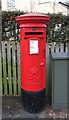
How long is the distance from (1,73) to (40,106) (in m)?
1.25

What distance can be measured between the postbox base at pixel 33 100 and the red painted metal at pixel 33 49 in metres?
0.09

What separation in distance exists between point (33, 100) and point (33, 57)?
0.85 m

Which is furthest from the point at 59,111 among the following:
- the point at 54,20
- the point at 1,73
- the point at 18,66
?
the point at 54,20

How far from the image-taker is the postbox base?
102 inches

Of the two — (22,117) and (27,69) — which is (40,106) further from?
(27,69)

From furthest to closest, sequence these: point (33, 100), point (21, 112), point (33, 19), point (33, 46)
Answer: point (21, 112), point (33, 100), point (33, 46), point (33, 19)

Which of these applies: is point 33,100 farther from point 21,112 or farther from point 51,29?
point 51,29

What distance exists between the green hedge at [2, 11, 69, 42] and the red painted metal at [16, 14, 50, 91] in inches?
Result: 33.5

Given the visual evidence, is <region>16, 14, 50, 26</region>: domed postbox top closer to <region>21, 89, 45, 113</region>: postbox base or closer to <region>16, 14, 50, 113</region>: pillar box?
<region>16, 14, 50, 113</region>: pillar box

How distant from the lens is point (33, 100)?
2.60 meters

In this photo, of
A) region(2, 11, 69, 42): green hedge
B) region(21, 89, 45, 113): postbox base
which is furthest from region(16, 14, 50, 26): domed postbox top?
region(21, 89, 45, 113): postbox base

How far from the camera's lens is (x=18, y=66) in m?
3.30

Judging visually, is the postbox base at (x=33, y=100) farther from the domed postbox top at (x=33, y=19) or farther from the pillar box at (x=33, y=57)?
the domed postbox top at (x=33, y=19)

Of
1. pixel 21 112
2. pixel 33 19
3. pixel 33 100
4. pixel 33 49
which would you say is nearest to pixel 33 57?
pixel 33 49
